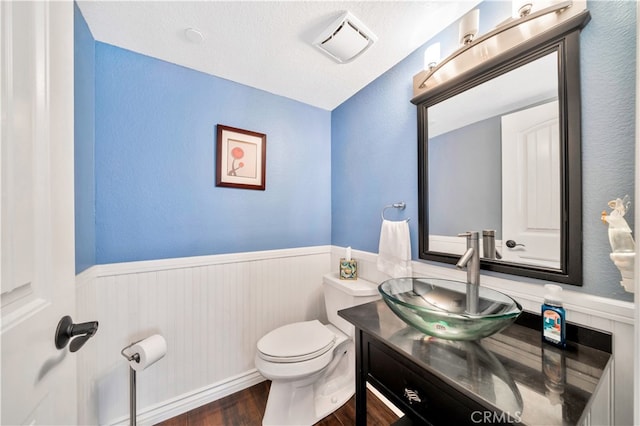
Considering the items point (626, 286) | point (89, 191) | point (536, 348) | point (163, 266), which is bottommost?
point (536, 348)

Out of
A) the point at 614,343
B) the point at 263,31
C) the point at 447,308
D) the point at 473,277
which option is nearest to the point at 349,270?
the point at 447,308

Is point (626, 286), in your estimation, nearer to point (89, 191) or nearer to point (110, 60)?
point (89, 191)

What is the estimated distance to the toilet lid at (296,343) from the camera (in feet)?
3.93

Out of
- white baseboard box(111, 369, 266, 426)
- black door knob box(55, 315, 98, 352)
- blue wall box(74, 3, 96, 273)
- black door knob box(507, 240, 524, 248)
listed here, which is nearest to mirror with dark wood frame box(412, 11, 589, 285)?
black door knob box(507, 240, 524, 248)

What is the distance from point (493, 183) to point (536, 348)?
617 mm

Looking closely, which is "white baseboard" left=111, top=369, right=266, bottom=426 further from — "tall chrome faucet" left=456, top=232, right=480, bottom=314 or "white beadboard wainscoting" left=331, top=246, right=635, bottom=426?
"white beadboard wainscoting" left=331, top=246, right=635, bottom=426

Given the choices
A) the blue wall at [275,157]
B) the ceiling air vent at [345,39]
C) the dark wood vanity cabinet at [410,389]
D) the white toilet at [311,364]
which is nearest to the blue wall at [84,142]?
the blue wall at [275,157]

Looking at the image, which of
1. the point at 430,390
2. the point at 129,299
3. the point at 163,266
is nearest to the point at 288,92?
the point at 163,266

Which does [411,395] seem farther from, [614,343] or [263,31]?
[263,31]

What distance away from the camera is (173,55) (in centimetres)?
133

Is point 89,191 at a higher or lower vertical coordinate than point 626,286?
higher

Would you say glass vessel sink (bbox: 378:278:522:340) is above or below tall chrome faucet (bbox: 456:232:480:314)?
below

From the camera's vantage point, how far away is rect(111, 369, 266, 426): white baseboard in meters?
1.26

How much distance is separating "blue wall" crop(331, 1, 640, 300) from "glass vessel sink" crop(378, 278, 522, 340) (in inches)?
9.4
